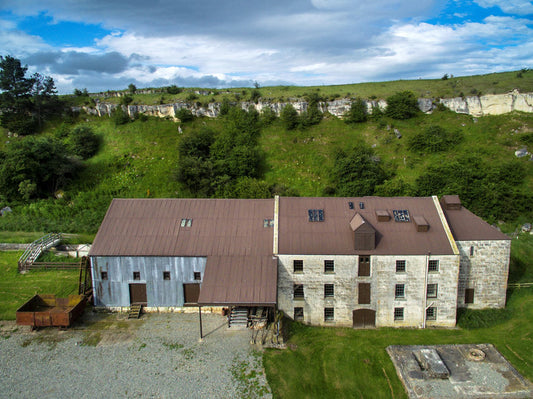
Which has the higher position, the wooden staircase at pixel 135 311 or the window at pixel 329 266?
the window at pixel 329 266

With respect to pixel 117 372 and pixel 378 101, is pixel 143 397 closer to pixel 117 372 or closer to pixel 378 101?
pixel 117 372

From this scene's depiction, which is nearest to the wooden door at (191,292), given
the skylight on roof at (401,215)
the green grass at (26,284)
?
the green grass at (26,284)

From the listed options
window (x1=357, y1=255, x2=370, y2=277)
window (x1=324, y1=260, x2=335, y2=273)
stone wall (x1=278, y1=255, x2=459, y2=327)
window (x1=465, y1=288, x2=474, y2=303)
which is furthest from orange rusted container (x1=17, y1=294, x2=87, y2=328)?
window (x1=465, y1=288, x2=474, y2=303)

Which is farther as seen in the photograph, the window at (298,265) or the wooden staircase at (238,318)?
the window at (298,265)

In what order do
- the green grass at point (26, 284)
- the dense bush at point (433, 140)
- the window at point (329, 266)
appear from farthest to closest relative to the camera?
the dense bush at point (433, 140)
the green grass at point (26, 284)
the window at point (329, 266)

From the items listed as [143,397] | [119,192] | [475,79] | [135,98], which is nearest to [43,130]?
[135,98]

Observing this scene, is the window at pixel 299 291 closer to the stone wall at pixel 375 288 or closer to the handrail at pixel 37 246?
the stone wall at pixel 375 288

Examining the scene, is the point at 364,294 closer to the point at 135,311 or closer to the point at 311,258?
the point at 311,258
